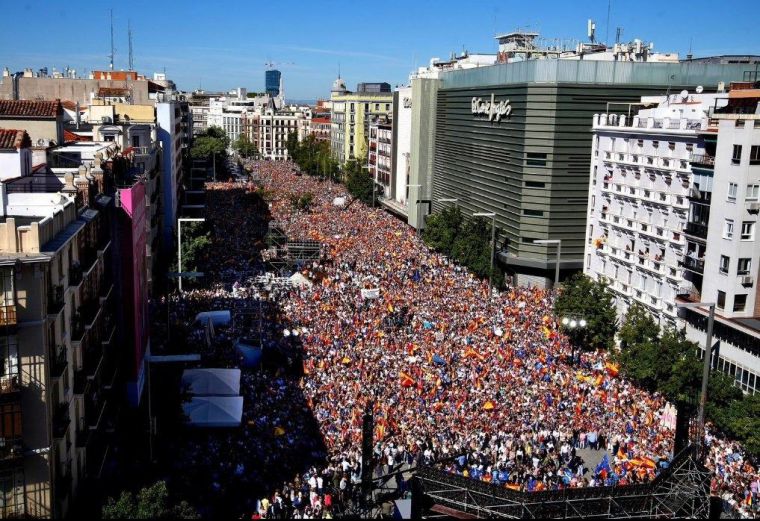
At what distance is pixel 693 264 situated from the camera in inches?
1403

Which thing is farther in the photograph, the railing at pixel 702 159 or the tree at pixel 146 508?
the railing at pixel 702 159

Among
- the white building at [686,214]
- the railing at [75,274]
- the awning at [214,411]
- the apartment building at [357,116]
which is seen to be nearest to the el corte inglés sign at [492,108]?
the white building at [686,214]

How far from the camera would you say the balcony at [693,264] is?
115 ft

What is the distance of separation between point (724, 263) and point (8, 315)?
2696cm

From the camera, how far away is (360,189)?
99.9 meters

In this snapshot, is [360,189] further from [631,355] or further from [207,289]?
[631,355]

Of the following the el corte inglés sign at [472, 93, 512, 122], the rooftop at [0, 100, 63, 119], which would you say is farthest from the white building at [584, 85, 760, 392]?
the rooftop at [0, 100, 63, 119]

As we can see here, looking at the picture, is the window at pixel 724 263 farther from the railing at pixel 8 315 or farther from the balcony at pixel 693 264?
the railing at pixel 8 315

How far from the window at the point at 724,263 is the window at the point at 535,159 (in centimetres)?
1997

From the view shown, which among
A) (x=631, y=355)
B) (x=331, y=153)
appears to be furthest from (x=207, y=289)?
(x=331, y=153)

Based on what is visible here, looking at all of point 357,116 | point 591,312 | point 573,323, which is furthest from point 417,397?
point 357,116

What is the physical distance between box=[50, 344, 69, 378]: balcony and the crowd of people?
654 centimetres

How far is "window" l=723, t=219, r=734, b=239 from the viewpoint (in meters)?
32.8

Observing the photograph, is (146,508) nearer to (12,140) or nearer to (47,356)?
(47,356)
